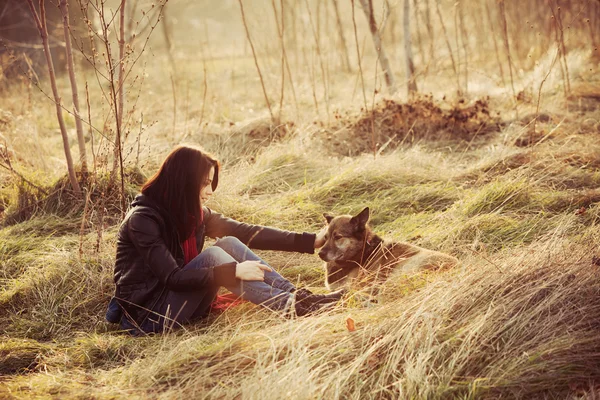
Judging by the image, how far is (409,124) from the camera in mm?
7902

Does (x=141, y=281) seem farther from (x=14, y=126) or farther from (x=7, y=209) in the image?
(x=14, y=126)

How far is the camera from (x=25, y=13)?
49.4 ft

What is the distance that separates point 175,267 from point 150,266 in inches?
6.7

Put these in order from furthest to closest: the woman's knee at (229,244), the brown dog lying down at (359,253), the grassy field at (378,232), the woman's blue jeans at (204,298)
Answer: the brown dog lying down at (359,253)
the woman's knee at (229,244)
the woman's blue jeans at (204,298)
the grassy field at (378,232)

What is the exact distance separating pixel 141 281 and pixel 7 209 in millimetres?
3071

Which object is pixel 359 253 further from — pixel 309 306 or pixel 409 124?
pixel 409 124

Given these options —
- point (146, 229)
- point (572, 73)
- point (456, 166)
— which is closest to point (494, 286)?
point (146, 229)

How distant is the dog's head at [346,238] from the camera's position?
14.2 ft

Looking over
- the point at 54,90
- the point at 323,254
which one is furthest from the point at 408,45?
the point at 54,90

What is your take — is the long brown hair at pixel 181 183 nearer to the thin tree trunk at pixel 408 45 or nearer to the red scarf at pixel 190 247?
the red scarf at pixel 190 247

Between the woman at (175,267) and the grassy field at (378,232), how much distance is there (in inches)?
6.1

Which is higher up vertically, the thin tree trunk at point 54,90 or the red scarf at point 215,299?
the thin tree trunk at point 54,90

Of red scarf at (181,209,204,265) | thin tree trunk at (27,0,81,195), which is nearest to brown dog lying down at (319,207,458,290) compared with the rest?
red scarf at (181,209,204,265)

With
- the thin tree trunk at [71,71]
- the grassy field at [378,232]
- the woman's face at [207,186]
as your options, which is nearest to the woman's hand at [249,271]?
the grassy field at [378,232]
